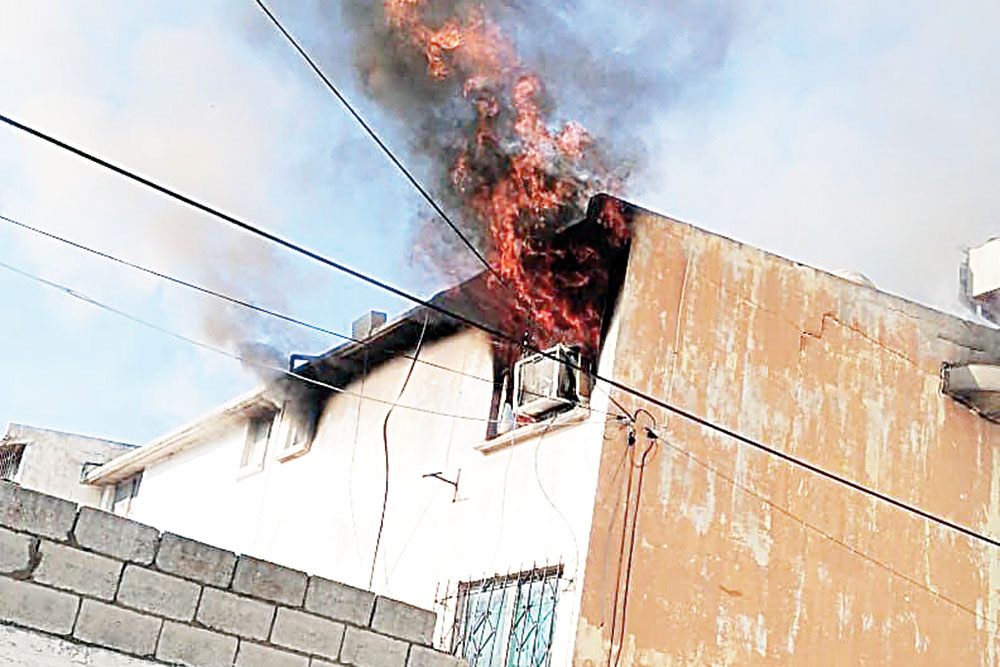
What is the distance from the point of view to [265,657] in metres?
8.02

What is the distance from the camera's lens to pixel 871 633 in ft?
39.1

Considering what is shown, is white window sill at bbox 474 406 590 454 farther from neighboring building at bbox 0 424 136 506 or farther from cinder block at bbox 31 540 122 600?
neighboring building at bbox 0 424 136 506

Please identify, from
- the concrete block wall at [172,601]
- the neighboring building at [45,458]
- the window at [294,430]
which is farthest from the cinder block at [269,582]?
the neighboring building at [45,458]

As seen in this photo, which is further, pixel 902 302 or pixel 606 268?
pixel 902 302

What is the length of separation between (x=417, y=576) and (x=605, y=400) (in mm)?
2756

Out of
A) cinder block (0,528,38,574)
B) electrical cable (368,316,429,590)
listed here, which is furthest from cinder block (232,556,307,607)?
electrical cable (368,316,429,590)

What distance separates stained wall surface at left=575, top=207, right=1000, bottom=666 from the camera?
36.2ft

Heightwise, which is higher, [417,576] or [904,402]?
[904,402]

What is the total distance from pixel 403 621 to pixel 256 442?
9.42m

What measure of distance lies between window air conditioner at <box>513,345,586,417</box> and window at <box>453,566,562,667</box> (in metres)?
1.46

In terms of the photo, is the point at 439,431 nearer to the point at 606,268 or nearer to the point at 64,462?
the point at 606,268

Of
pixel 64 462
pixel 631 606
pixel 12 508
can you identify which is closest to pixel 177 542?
pixel 12 508

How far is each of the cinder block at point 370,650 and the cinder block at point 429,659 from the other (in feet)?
0.23

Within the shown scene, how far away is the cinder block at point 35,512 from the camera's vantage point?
730cm
